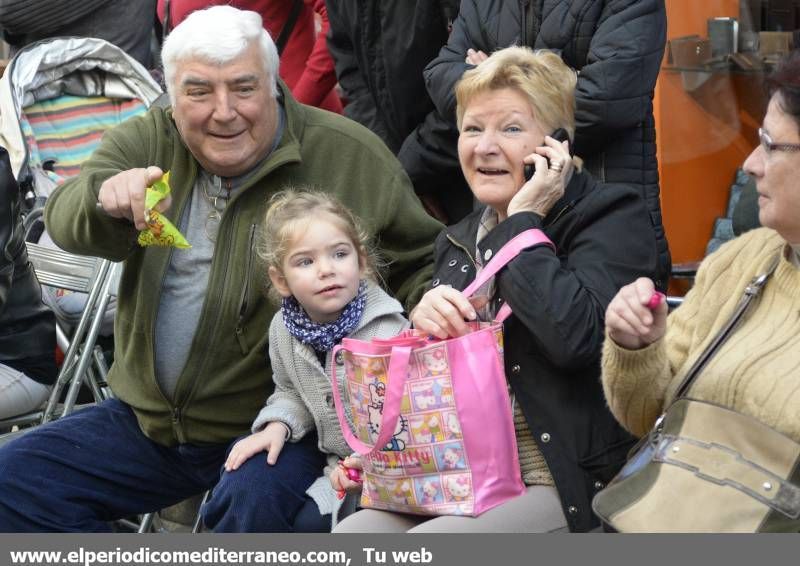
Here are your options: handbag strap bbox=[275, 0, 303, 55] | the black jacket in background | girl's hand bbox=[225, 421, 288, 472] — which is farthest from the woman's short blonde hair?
handbag strap bbox=[275, 0, 303, 55]

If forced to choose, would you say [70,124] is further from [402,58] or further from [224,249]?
[224,249]

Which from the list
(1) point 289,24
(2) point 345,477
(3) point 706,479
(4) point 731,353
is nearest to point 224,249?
(2) point 345,477

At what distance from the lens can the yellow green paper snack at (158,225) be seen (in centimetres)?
382

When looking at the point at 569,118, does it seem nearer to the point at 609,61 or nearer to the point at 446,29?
the point at 609,61

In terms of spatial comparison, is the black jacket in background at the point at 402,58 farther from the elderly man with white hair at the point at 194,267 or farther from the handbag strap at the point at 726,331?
the handbag strap at the point at 726,331

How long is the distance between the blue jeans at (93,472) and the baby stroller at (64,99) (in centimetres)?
213

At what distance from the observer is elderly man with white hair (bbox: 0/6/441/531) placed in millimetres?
4090

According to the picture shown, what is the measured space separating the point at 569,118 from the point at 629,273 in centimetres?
48

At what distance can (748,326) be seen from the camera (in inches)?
119

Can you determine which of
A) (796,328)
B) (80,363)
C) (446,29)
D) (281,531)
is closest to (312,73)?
(446,29)

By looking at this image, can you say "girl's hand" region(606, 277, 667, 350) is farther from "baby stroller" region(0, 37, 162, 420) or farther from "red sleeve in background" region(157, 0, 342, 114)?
"baby stroller" region(0, 37, 162, 420)

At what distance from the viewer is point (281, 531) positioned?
145 inches

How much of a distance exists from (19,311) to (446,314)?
7.35ft

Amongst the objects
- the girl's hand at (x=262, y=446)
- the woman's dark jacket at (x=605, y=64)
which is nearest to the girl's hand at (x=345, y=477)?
the girl's hand at (x=262, y=446)
